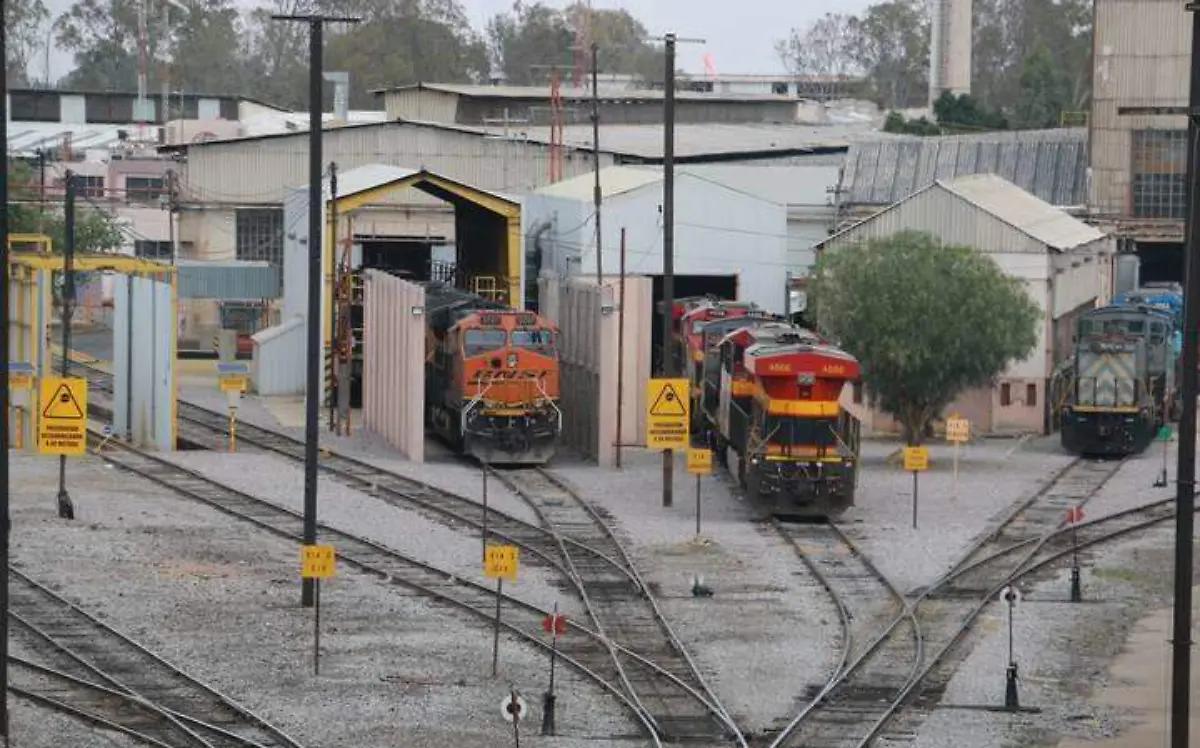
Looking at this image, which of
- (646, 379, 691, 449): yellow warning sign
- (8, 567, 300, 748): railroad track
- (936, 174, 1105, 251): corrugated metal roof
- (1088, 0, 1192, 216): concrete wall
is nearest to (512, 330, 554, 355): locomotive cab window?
(646, 379, 691, 449): yellow warning sign

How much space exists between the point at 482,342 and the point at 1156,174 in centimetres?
3906

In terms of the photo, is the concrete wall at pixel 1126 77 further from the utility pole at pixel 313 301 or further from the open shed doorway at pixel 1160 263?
the utility pole at pixel 313 301

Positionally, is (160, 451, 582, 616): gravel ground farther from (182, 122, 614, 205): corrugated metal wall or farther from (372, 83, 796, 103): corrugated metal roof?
(372, 83, 796, 103): corrugated metal roof

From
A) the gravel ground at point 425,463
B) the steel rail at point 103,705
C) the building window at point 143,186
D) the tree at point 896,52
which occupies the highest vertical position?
the tree at point 896,52

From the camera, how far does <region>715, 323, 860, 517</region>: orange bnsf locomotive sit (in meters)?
38.1

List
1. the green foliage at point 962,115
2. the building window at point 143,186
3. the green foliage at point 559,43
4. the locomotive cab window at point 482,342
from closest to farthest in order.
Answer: the locomotive cab window at point 482,342 < the building window at point 143,186 < the green foliage at point 962,115 < the green foliage at point 559,43

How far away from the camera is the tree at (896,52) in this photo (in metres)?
170

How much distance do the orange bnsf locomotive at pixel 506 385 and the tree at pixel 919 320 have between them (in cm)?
691

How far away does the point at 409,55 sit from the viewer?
146 metres

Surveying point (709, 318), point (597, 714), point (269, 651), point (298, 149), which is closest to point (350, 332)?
point (709, 318)

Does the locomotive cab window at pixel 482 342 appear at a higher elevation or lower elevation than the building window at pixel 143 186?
lower

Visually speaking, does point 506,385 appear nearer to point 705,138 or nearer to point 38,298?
point 38,298

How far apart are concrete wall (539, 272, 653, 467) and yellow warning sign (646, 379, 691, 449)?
22.5ft

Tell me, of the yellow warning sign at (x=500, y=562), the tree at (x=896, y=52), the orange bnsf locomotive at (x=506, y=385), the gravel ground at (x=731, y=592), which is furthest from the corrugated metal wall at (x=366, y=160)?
the tree at (x=896, y=52)
